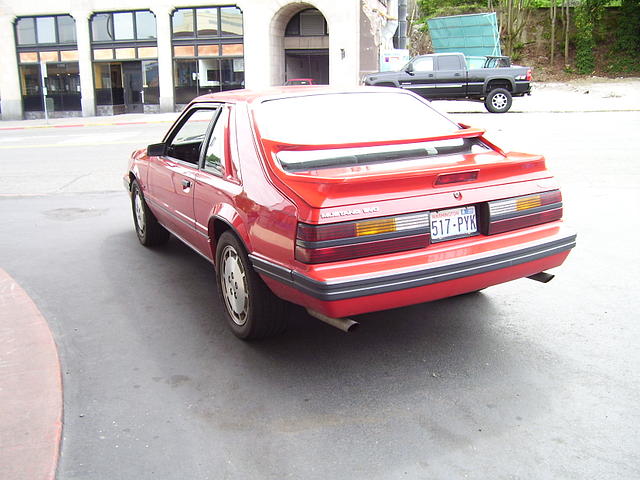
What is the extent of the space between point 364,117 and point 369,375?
180cm

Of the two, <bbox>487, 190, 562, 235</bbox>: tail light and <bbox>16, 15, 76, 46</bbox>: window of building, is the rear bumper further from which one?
<bbox>16, 15, 76, 46</bbox>: window of building

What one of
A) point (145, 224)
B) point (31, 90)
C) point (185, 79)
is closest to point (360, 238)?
point (145, 224)

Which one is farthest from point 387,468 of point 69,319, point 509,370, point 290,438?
point 69,319

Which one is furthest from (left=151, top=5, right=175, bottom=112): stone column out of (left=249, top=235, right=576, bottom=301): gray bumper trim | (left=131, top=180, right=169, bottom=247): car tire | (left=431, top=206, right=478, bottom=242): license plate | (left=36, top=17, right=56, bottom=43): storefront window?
(left=431, top=206, right=478, bottom=242): license plate

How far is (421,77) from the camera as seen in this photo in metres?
22.0

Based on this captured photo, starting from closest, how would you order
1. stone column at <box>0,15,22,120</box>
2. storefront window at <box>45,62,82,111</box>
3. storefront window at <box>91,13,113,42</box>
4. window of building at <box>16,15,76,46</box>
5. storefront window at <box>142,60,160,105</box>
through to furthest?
storefront window at <box>91,13,113,42</box> → storefront window at <box>142,60,160,105</box> → window of building at <box>16,15,76,46</box> → stone column at <box>0,15,22,120</box> → storefront window at <box>45,62,82,111</box>

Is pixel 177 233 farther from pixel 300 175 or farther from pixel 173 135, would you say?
pixel 300 175

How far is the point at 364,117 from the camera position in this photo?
4488 mm

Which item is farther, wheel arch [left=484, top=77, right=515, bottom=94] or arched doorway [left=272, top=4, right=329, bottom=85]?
arched doorway [left=272, top=4, right=329, bottom=85]

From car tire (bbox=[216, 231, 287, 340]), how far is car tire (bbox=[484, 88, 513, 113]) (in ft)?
62.4

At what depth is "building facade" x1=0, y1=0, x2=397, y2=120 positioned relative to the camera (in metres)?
30.2

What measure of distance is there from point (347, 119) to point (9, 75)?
109ft

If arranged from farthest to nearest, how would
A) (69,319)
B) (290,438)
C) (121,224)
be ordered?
(121,224), (69,319), (290,438)

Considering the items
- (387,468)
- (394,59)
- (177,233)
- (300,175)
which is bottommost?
(387,468)
